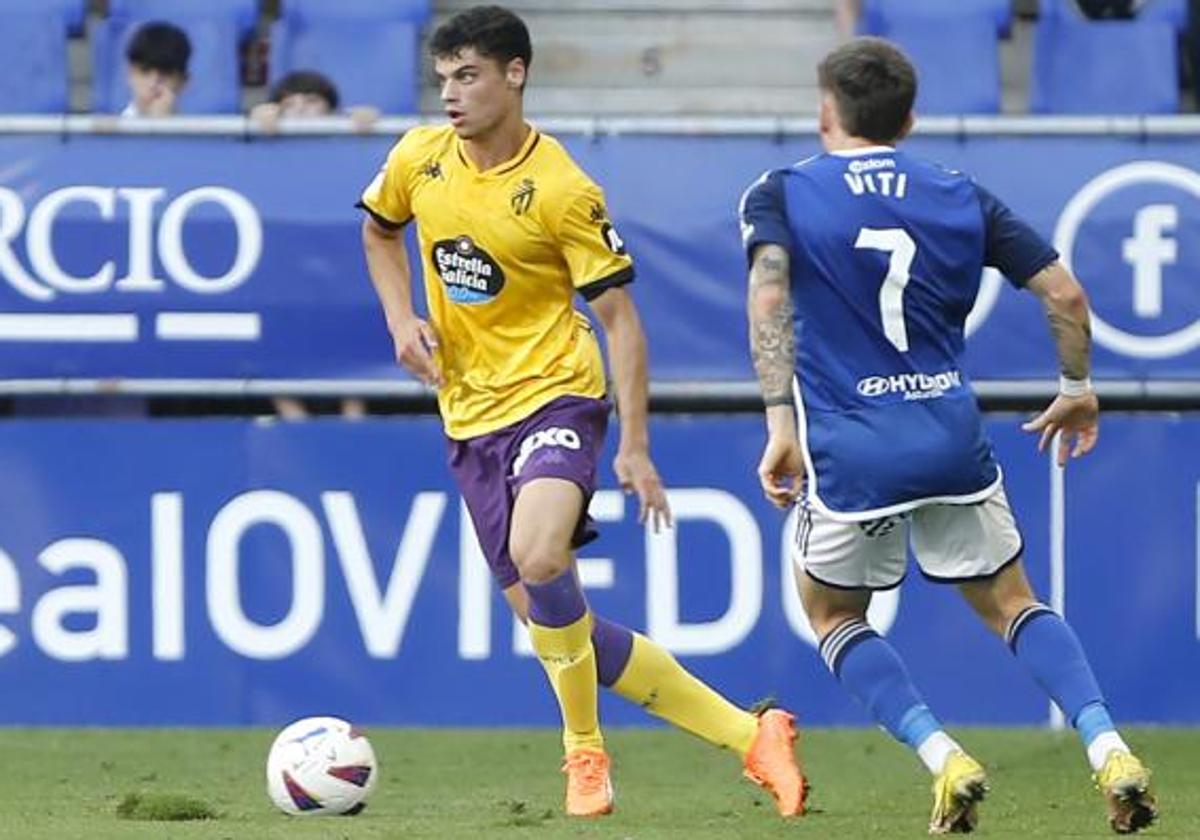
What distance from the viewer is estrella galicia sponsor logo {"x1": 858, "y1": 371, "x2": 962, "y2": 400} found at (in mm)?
7387

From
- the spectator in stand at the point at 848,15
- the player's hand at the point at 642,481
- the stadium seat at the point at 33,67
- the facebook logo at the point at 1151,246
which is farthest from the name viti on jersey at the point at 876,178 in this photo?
the stadium seat at the point at 33,67

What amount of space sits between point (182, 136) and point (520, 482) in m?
3.48

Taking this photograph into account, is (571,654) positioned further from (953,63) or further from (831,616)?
(953,63)

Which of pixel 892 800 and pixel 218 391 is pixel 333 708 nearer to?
pixel 218 391

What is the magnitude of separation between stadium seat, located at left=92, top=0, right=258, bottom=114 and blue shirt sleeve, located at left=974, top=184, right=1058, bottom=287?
21.3 feet

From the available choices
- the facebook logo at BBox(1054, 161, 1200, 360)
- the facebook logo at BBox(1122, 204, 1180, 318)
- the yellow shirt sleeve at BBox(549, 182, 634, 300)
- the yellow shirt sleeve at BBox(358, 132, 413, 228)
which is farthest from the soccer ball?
the facebook logo at BBox(1122, 204, 1180, 318)

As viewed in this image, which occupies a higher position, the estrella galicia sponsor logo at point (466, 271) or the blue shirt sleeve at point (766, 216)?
the blue shirt sleeve at point (766, 216)

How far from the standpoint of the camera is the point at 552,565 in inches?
310

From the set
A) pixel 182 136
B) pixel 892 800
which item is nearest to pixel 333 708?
pixel 182 136

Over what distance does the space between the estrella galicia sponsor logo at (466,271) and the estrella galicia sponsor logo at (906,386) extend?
1235 millimetres

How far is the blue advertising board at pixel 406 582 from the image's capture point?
35.9 feet

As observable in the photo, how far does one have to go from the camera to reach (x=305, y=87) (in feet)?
40.3

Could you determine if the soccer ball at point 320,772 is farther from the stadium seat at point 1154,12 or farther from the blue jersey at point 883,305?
the stadium seat at point 1154,12

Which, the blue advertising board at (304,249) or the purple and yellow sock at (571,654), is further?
the blue advertising board at (304,249)
